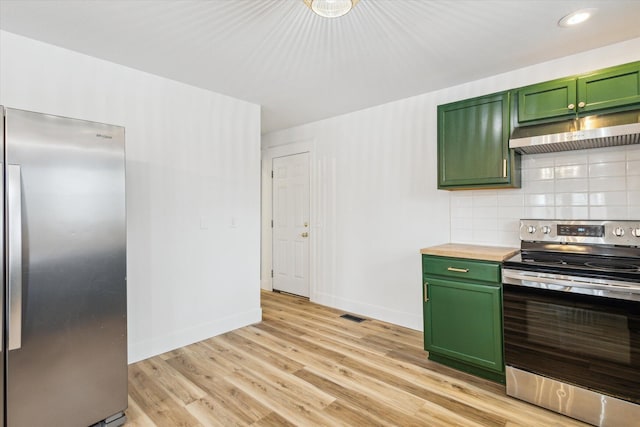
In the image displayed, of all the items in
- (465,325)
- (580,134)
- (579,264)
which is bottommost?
(465,325)

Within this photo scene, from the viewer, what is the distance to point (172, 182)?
298 centimetres

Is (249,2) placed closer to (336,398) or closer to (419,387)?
(336,398)

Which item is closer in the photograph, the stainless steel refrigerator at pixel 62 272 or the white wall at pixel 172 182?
the stainless steel refrigerator at pixel 62 272

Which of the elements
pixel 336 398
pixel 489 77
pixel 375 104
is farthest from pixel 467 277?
pixel 375 104

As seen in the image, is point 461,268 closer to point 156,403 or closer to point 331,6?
point 331,6

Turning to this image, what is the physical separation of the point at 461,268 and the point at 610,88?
1539 millimetres

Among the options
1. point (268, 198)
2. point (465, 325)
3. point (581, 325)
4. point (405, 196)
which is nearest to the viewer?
point (581, 325)

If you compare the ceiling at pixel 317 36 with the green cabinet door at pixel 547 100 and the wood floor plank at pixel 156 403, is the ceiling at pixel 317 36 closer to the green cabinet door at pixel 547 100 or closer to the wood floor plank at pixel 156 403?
the green cabinet door at pixel 547 100

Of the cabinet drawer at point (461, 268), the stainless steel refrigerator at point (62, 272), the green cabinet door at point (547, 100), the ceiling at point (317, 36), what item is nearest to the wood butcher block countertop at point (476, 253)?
the cabinet drawer at point (461, 268)

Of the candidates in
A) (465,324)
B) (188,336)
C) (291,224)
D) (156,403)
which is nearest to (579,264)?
(465,324)

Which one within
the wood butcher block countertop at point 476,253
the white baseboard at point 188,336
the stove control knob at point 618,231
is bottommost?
the white baseboard at point 188,336

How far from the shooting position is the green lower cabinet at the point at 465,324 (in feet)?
7.64

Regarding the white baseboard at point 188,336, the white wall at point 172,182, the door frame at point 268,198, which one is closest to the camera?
the white wall at point 172,182

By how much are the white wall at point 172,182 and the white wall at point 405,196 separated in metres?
1.01
